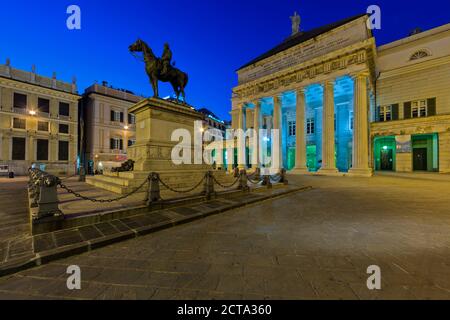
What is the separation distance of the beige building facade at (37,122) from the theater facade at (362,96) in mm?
24584

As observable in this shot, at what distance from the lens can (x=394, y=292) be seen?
2.17m

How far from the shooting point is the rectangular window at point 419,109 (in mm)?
20922

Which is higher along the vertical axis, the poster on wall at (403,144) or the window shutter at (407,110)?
the window shutter at (407,110)

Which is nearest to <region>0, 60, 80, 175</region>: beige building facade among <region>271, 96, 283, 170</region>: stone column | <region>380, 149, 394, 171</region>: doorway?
<region>271, 96, 283, 170</region>: stone column

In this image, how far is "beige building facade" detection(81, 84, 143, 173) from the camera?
28328 mm

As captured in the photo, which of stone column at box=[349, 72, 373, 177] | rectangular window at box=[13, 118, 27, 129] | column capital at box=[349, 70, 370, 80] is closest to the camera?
stone column at box=[349, 72, 373, 177]

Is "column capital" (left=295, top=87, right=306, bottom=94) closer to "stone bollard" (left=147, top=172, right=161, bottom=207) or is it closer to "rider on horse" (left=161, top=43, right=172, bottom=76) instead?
"rider on horse" (left=161, top=43, right=172, bottom=76)

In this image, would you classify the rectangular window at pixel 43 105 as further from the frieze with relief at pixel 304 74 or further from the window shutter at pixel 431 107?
the window shutter at pixel 431 107

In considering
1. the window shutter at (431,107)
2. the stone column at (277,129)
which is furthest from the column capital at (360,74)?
the window shutter at (431,107)

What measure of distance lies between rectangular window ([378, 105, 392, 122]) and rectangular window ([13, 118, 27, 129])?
144 feet

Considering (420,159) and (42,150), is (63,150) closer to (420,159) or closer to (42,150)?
(42,150)

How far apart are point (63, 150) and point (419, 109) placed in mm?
44709

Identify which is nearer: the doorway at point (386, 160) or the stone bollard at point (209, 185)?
the stone bollard at point (209, 185)
